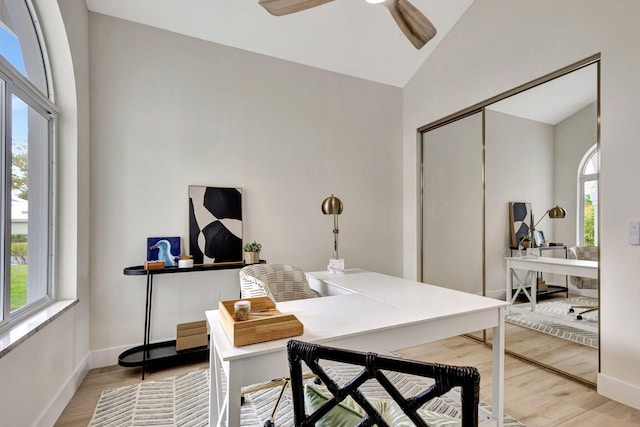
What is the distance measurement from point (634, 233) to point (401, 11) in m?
1.98

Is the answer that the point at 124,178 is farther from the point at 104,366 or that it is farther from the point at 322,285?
the point at 322,285

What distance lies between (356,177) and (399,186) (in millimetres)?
640

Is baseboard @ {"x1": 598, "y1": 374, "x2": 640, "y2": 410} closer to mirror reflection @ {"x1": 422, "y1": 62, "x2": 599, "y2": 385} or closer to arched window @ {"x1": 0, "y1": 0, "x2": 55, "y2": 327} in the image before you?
mirror reflection @ {"x1": 422, "y1": 62, "x2": 599, "y2": 385}

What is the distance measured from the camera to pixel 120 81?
2.72 meters

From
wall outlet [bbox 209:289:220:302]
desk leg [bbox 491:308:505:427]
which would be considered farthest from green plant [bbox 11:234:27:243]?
desk leg [bbox 491:308:505:427]

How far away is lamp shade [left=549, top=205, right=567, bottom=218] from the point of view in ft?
8.15

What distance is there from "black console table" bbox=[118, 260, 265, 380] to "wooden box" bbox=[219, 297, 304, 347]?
4.73 ft

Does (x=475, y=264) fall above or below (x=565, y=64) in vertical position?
below

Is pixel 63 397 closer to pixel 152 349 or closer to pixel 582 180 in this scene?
pixel 152 349

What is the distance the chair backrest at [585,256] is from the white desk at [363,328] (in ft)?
3.63

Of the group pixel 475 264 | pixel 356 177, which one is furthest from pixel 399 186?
pixel 475 264

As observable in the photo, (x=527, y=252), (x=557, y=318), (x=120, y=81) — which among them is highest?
(x=120, y=81)

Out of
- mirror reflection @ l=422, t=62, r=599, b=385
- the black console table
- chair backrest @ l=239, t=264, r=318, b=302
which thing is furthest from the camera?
the black console table

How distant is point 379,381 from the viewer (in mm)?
788
